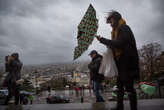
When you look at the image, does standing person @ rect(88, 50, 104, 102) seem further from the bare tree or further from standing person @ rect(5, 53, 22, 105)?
the bare tree

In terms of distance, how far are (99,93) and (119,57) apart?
3.02 meters

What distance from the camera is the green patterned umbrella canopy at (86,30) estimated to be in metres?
3.38

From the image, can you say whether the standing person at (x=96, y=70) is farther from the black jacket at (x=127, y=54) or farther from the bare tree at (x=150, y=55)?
the bare tree at (x=150, y=55)

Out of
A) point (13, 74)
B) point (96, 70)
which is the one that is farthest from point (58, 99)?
point (13, 74)

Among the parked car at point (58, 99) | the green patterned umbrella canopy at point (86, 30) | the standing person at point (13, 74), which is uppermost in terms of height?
the green patterned umbrella canopy at point (86, 30)

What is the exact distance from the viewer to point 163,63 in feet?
121

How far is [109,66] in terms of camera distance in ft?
9.27

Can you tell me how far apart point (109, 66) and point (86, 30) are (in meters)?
1.01

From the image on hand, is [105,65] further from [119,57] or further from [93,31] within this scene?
[93,31]

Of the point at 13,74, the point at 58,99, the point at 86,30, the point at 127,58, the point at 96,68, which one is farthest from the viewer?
the point at 58,99

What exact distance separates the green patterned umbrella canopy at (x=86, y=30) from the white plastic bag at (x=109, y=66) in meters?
0.54

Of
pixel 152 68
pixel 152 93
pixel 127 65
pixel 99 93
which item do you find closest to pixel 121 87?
pixel 127 65

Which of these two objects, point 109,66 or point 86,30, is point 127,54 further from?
point 86,30

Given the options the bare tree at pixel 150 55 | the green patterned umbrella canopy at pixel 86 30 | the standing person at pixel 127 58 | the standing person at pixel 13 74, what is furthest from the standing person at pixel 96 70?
the bare tree at pixel 150 55
